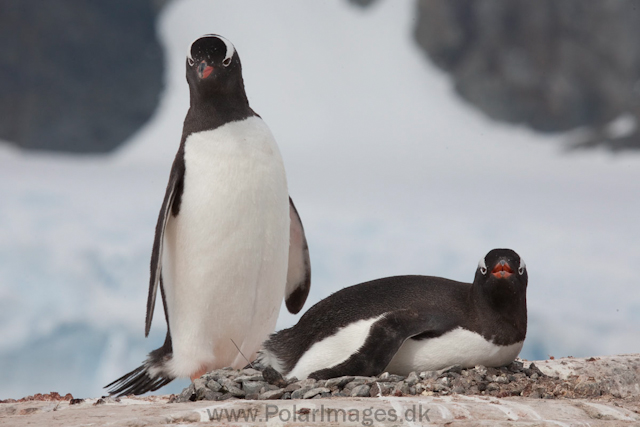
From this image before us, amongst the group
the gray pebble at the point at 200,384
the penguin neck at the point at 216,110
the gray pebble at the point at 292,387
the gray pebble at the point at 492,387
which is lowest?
the gray pebble at the point at 492,387

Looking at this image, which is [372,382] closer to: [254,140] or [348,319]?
[348,319]

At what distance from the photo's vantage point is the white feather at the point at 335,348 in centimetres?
418

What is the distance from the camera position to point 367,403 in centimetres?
336

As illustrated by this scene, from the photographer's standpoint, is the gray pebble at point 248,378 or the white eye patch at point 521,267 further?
the white eye patch at point 521,267

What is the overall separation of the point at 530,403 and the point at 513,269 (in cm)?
93

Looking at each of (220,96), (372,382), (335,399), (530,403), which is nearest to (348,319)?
(372,382)

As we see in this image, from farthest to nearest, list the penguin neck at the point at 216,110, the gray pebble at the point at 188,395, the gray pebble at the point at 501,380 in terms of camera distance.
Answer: the penguin neck at the point at 216,110
the gray pebble at the point at 501,380
the gray pebble at the point at 188,395

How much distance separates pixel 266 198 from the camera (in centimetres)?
459

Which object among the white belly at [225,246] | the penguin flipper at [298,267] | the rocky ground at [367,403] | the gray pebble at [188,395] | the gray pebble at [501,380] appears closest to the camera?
the rocky ground at [367,403]

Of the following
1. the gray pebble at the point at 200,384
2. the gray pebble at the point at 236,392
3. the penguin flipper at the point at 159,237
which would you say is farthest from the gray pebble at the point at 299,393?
the penguin flipper at the point at 159,237

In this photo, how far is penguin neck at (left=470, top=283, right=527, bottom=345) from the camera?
4.29 metres

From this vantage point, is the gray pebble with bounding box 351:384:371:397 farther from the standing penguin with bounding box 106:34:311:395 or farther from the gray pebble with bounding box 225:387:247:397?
the standing penguin with bounding box 106:34:311:395

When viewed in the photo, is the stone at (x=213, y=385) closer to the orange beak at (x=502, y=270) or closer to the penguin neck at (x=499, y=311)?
the penguin neck at (x=499, y=311)

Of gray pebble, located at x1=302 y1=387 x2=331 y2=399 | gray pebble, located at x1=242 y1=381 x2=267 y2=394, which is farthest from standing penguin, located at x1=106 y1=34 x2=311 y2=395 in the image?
gray pebble, located at x1=302 y1=387 x2=331 y2=399
